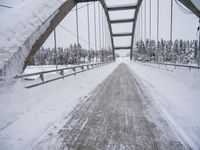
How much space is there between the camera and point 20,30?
619cm

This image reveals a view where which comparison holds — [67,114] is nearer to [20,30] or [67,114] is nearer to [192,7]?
[20,30]

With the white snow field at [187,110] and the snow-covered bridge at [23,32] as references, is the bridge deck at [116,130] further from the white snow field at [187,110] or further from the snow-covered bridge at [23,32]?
the snow-covered bridge at [23,32]

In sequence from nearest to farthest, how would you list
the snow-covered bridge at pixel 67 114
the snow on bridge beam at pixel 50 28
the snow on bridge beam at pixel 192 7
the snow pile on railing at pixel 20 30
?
the snow-covered bridge at pixel 67 114 → the snow pile on railing at pixel 20 30 → the snow on bridge beam at pixel 50 28 → the snow on bridge beam at pixel 192 7

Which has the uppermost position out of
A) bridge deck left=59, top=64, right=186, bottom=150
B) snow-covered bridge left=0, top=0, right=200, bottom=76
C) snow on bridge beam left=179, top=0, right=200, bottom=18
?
snow on bridge beam left=179, top=0, right=200, bottom=18

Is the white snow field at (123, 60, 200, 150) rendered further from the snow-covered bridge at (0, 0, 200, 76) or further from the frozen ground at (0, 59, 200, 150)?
the snow-covered bridge at (0, 0, 200, 76)

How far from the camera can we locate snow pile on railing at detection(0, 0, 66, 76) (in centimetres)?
551

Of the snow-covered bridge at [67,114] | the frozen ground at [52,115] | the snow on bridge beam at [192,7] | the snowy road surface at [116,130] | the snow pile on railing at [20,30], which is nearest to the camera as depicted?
the snowy road surface at [116,130]

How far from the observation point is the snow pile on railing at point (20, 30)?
18.1 ft

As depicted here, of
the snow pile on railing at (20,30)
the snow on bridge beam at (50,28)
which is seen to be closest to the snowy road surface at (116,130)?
the snow pile on railing at (20,30)

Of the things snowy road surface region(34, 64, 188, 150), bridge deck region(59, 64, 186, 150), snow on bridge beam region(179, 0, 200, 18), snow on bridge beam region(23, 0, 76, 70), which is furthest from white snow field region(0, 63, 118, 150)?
snow on bridge beam region(179, 0, 200, 18)

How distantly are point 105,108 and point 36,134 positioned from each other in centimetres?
236

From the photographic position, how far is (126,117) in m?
4.74

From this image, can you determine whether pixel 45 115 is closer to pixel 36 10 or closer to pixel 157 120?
pixel 157 120

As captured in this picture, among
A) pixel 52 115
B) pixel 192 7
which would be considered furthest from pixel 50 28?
pixel 192 7
